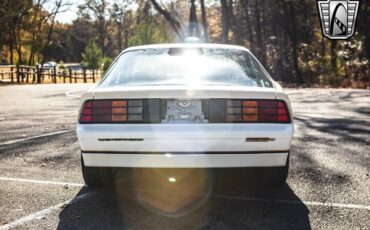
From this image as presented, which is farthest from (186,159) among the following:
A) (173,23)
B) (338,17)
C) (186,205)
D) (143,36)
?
(143,36)

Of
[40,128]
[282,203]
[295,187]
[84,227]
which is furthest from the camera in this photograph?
[40,128]

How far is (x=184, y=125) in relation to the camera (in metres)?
3.82

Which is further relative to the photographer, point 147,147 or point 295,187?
point 295,187

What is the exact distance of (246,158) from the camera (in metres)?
3.91

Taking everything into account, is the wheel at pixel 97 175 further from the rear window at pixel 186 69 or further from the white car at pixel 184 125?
the rear window at pixel 186 69

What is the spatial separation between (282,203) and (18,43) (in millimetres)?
40787

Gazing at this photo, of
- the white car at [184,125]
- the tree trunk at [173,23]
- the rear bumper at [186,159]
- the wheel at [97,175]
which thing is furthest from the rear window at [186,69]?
the tree trunk at [173,23]

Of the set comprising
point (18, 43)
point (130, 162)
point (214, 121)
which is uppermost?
point (18, 43)

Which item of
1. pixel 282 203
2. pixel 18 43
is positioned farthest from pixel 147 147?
pixel 18 43

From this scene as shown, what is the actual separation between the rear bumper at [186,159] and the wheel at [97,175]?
31cm

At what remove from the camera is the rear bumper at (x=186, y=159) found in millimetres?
3832

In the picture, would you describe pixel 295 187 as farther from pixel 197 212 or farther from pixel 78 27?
pixel 78 27

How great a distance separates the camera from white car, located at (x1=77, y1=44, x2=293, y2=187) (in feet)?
12.5

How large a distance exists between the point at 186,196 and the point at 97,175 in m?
0.81
